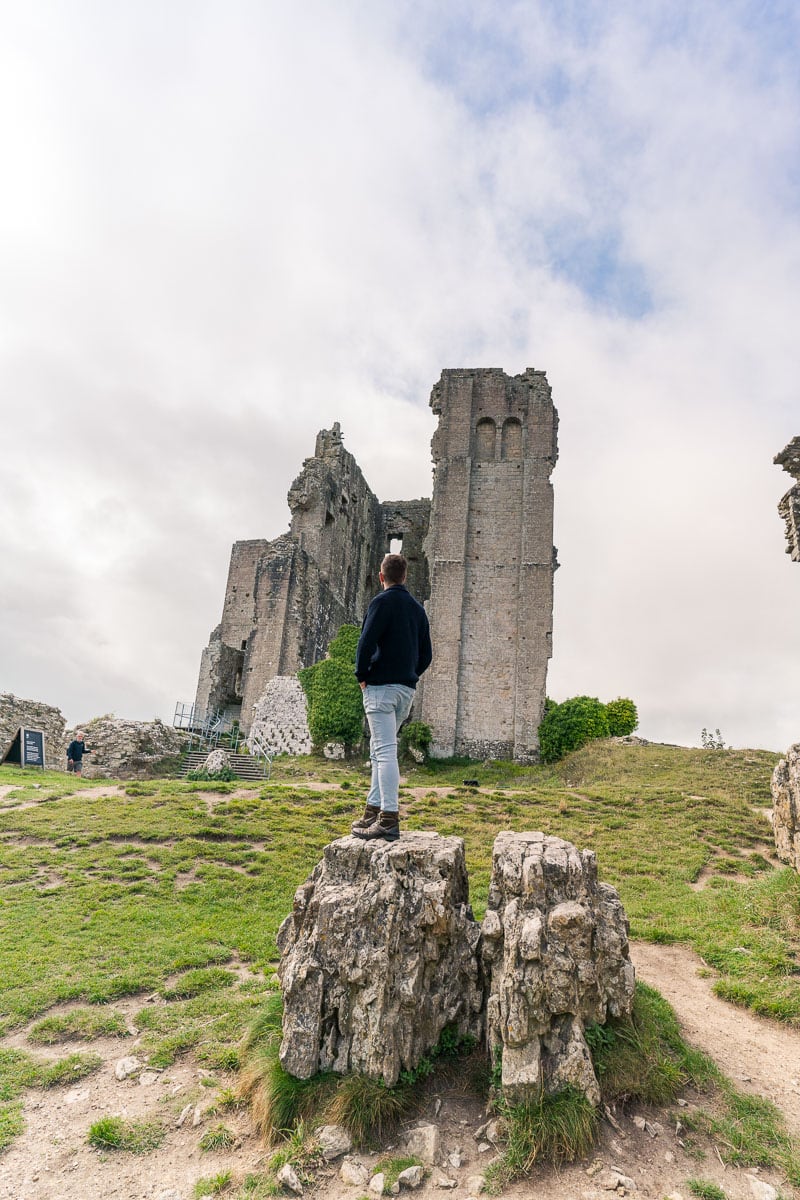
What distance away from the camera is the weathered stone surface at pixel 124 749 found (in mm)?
21312

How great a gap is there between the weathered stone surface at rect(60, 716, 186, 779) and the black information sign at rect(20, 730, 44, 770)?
3.86 feet

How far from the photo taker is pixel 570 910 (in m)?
4.30

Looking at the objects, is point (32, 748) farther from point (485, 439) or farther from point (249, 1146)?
point (485, 439)

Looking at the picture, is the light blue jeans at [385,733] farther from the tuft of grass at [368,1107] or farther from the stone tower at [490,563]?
the stone tower at [490,563]

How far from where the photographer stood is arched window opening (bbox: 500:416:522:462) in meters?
31.5

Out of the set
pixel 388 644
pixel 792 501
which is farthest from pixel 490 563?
pixel 388 644

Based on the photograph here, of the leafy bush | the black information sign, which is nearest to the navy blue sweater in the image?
the leafy bush

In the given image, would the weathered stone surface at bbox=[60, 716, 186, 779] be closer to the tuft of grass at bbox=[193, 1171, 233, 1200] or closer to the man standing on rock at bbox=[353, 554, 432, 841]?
the man standing on rock at bbox=[353, 554, 432, 841]

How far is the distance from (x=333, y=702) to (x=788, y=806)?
1774cm

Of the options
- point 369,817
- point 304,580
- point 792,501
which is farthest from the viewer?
point 304,580

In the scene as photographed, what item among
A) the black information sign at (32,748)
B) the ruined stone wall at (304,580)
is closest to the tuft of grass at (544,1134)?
the black information sign at (32,748)

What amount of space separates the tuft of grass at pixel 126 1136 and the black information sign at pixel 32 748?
20274 millimetres

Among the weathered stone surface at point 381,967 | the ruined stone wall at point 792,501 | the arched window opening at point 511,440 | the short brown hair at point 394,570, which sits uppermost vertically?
the arched window opening at point 511,440

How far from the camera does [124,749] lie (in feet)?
71.9
